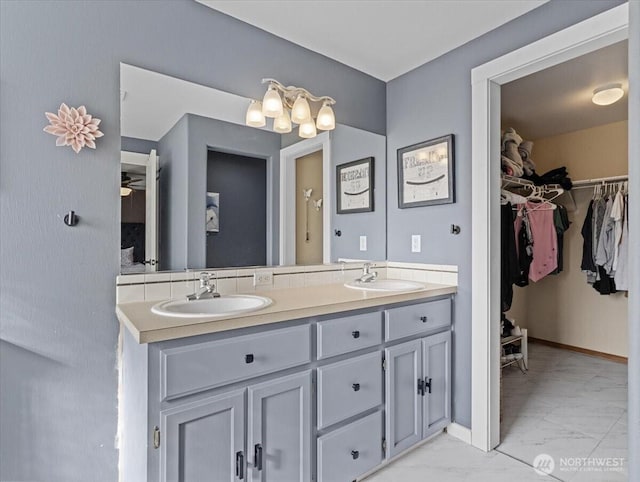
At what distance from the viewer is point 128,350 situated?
142 cm

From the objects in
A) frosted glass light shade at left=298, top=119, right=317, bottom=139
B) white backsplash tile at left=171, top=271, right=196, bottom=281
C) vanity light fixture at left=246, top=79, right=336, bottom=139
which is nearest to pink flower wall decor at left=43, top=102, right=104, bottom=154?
white backsplash tile at left=171, top=271, right=196, bottom=281

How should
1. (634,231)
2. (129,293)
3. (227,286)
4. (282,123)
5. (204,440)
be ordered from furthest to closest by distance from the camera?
(282,123) < (227,286) < (129,293) < (204,440) < (634,231)

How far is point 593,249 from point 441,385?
2340 millimetres

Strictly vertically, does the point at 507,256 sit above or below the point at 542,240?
below

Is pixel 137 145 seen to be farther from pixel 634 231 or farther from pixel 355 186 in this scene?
pixel 634 231

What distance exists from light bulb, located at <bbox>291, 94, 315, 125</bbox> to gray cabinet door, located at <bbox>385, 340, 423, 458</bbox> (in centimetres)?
133

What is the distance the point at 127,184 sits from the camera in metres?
1.61

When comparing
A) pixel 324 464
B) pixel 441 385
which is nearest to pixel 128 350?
pixel 324 464

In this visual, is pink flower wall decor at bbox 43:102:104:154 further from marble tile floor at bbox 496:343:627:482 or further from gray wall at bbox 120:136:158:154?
marble tile floor at bbox 496:343:627:482

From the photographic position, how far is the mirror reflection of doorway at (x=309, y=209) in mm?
2238

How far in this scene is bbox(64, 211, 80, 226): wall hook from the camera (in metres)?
1.46

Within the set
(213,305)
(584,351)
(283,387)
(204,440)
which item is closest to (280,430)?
(283,387)

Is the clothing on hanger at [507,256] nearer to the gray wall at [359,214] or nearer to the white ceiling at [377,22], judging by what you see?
the gray wall at [359,214]

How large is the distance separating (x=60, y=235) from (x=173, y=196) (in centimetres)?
49
